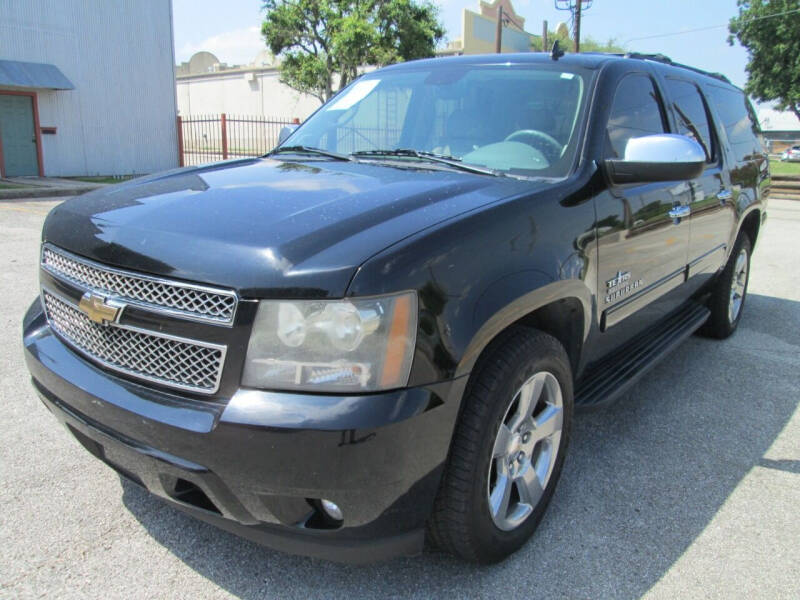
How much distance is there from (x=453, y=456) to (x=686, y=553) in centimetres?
112

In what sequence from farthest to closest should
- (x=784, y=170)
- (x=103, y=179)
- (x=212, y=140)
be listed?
(x=784, y=170) < (x=212, y=140) < (x=103, y=179)

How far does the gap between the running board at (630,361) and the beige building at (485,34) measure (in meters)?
34.6

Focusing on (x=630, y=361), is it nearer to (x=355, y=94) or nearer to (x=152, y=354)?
(x=355, y=94)

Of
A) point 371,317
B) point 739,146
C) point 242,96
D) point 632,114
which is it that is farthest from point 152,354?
point 242,96

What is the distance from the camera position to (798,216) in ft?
45.6

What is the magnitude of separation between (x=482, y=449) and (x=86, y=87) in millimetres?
20378

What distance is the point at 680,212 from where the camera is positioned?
133 inches

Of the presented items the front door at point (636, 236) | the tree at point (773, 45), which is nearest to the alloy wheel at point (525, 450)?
the front door at point (636, 236)

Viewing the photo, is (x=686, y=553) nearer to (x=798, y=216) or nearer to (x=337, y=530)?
(x=337, y=530)

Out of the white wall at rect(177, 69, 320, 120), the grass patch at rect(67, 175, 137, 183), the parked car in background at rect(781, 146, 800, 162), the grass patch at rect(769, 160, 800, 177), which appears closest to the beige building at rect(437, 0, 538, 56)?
the white wall at rect(177, 69, 320, 120)

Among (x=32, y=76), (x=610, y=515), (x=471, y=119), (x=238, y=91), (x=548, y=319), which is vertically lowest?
(x=610, y=515)

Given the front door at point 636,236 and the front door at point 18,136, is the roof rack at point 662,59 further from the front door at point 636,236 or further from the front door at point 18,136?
the front door at point 18,136

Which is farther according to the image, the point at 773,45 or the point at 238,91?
the point at 238,91

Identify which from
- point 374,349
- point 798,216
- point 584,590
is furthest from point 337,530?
point 798,216
